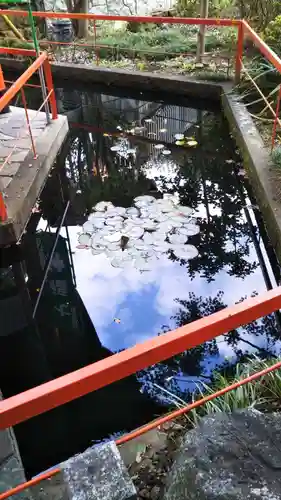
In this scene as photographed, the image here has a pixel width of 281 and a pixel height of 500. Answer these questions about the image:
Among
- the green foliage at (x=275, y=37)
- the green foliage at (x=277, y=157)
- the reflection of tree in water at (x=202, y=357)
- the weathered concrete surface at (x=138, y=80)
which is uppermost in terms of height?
the green foliage at (x=275, y=37)

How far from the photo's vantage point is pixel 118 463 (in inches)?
47.9

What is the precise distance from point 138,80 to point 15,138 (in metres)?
3.38

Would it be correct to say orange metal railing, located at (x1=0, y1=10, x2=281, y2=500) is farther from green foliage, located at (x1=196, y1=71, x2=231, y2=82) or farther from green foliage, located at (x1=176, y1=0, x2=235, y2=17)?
green foliage, located at (x1=176, y1=0, x2=235, y2=17)

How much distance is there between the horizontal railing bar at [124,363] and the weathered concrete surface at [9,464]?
4.83ft

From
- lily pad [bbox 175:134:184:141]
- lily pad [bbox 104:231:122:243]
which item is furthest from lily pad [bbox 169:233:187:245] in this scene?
lily pad [bbox 175:134:184:141]

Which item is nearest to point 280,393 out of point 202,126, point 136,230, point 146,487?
point 146,487

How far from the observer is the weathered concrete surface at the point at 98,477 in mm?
1157

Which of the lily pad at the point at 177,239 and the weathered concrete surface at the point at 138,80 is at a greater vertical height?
the weathered concrete surface at the point at 138,80

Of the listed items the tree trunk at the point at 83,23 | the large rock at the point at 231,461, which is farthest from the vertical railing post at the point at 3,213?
the tree trunk at the point at 83,23

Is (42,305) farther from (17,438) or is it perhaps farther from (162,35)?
(162,35)

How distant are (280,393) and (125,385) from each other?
3.33 feet

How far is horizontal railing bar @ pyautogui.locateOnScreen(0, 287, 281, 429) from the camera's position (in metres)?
0.94

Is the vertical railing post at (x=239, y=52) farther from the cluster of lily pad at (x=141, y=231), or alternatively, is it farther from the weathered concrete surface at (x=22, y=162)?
the cluster of lily pad at (x=141, y=231)

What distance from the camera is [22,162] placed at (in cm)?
496
